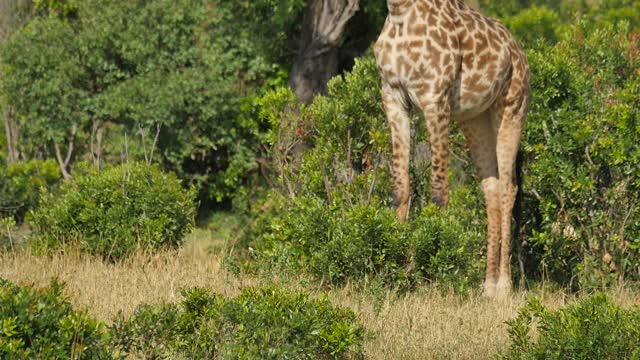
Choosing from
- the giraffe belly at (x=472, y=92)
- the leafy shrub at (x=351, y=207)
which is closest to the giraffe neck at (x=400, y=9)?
the giraffe belly at (x=472, y=92)

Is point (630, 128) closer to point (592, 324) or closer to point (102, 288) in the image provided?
point (592, 324)

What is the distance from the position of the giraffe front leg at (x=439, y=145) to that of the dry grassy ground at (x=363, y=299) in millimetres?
875

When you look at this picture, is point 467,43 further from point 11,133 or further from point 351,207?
point 11,133

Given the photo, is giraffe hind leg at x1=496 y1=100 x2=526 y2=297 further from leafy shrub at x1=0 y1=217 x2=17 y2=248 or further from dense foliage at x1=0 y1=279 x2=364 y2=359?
leafy shrub at x1=0 y1=217 x2=17 y2=248

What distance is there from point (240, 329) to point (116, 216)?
4292 millimetres

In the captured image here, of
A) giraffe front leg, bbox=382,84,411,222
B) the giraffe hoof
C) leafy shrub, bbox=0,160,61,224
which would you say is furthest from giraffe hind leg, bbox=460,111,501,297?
leafy shrub, bbox=0,160,61,224

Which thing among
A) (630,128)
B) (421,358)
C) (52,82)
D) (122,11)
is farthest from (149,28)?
(421,358)

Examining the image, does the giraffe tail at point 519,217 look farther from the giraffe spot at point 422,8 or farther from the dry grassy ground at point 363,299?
the giraffe spot at point 422,8

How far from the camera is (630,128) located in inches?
416

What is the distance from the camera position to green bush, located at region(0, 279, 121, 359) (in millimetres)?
6684

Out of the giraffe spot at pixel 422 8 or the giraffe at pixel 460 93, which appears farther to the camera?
the giraffe spot at pixel 422 8

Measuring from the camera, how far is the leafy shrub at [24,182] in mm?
15133

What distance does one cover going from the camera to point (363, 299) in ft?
30.7

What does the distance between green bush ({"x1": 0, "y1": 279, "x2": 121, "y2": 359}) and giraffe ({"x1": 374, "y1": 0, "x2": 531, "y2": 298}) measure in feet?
12.2
